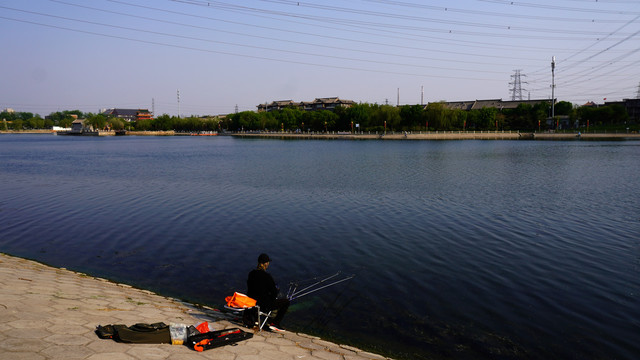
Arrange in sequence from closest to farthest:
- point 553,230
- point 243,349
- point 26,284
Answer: point 243,349
point 26,284
point 553,230

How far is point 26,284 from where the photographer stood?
9.59 metres

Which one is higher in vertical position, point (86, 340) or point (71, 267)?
point (86, 340)

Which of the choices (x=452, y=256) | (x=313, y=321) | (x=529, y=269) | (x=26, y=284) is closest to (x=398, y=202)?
(x=452, y=256)

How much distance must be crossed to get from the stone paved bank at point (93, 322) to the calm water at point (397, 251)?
1443 mm

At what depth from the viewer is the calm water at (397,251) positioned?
31.0 feet

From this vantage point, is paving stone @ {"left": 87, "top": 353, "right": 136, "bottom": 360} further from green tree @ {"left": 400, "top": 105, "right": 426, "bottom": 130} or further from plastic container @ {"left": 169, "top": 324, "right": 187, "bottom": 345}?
green tree @ {"left": 400, "top": 105, "right": 426, "bottom": 130}

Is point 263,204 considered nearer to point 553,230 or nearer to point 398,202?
point 398,202

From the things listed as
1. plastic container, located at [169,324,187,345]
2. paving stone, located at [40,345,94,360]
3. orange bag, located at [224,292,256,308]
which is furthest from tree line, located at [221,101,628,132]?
paving stone, located at [40,345,94,360]

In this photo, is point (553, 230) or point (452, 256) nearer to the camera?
point (452, 256)

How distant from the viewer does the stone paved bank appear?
6305mm

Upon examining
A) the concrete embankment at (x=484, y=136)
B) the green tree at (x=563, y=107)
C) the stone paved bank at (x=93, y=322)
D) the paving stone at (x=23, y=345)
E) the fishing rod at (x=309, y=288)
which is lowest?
the fishing rod at (x=309, y=288)

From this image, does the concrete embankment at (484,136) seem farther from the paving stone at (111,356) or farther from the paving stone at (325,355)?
the paving stone at (111,356)

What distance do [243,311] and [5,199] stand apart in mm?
26427

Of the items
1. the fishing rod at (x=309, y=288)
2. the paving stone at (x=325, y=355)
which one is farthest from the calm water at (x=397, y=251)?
the paving stone at (x=325, y=355)
